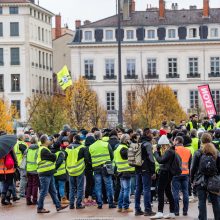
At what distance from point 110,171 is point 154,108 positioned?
2222 inches

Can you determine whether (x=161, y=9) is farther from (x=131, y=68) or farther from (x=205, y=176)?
(x=205, y=176)

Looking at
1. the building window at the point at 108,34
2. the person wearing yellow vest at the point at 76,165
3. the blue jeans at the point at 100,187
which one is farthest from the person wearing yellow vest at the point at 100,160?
the building window at the point at 108,34

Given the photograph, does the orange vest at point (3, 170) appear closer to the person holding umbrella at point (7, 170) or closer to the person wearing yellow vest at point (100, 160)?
the person holding umbrella at point (7, 170)

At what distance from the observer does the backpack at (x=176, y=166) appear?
24.1m

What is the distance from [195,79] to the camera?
332 ft

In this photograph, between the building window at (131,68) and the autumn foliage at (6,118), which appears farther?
the building window at (131,68)

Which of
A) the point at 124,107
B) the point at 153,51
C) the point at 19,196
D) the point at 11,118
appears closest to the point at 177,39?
the point at 153,51

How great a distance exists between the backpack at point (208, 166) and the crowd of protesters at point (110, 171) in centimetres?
4

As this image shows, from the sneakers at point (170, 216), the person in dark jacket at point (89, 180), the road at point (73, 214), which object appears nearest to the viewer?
the sneakers at point (170, 216)

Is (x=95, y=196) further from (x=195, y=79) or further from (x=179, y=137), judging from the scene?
(x=195, y=79)

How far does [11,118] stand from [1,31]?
Answer: 74.7 ft

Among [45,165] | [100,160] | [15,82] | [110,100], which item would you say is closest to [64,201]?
[100,160]

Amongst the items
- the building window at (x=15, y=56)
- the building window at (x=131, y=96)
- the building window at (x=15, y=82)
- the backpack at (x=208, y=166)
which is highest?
the building window at (x=15, y=56)

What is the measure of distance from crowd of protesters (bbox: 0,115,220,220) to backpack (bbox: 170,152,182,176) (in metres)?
0.05
